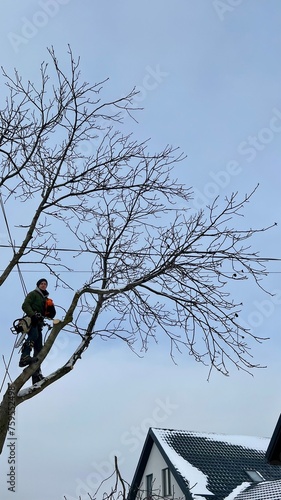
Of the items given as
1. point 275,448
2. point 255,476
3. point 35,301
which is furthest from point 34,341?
point 255,476

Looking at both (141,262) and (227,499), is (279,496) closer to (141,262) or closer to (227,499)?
(227,499)

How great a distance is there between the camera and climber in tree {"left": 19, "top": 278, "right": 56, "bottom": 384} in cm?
692

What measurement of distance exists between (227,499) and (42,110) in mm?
17853

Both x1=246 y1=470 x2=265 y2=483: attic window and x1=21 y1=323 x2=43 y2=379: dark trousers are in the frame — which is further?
x1=246 y1=470 x2=265 y2=483: attic window

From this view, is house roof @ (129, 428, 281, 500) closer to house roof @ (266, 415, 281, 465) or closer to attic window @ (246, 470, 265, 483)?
attic window @ (246, 470, 265, 483)

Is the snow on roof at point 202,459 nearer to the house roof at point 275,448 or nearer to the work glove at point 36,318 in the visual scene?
the house roof at point 275,448

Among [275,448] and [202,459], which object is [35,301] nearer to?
[275,448]

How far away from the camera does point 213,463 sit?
24.5m

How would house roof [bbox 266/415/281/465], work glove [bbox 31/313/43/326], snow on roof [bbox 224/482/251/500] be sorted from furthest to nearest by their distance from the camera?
1. snow on roof [bbox 224/482/251/500]
2. house roof [bbox 266/415/281/465]
3. work glove [bbox 31/313/43/326]

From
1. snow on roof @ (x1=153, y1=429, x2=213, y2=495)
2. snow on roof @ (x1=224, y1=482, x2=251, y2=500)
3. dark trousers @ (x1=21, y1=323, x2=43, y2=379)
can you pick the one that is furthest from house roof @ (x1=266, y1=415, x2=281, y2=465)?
snow on roof @ (x1=153, y1=429, x2=213, y2=495)

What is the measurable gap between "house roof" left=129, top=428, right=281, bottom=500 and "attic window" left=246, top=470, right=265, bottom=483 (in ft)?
0.37

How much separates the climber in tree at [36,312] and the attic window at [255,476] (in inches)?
735

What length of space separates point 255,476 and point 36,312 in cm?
1918

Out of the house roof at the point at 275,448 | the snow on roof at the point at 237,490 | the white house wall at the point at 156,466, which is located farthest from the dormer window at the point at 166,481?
the house roof at the point at 275,448
